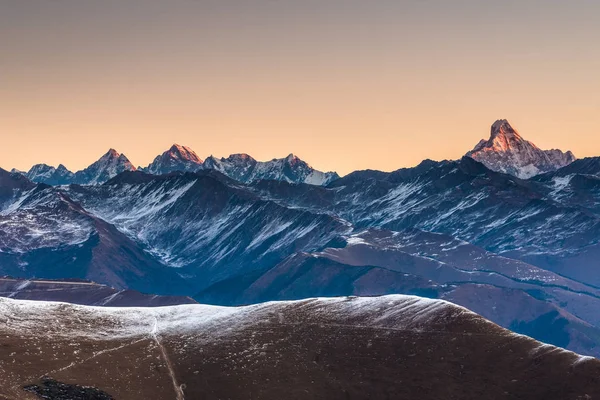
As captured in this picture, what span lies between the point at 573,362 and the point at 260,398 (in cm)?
6953

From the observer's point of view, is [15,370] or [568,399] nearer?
[568,399]

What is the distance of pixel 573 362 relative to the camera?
198375 mm

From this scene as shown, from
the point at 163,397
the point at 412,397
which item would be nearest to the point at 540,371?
the point at 412,397

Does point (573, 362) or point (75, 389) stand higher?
point (75, 389)

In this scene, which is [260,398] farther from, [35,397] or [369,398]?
[35,397]

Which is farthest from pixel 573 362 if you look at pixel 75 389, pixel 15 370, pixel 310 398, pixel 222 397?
pixel 15 370

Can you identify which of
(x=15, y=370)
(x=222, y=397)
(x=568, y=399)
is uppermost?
(x=15, y=370)

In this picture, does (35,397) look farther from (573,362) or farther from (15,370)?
(573,362)

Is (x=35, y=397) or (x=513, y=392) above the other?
(x=35, y=397)

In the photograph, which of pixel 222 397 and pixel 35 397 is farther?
pixel 222 397

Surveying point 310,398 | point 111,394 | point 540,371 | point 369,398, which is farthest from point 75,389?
point 540,371

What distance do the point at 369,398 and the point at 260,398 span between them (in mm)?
24278

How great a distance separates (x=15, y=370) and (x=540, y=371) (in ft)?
382

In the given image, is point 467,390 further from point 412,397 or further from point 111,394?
point 111,394
